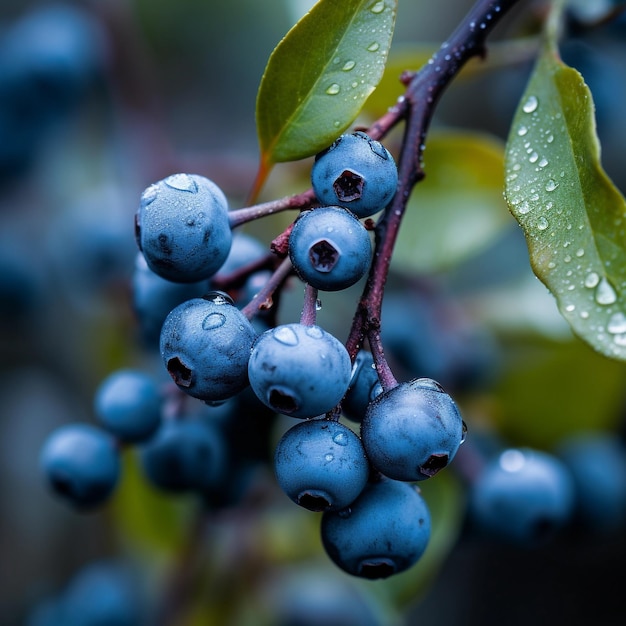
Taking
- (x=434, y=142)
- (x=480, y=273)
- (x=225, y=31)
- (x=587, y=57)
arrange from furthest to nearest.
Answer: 1. (x=225, y=31)
2. (x=480, y=273)
3. (x=587, y=57)
4. (x=434, y=142)

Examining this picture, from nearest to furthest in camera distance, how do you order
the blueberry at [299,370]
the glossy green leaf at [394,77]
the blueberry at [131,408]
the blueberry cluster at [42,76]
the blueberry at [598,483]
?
the blueberry at [299,370], the blueberry at [131,408], the glossy green leaf at [394,77], the blueberry at [598,483], the blueberry cluster at [42,76]

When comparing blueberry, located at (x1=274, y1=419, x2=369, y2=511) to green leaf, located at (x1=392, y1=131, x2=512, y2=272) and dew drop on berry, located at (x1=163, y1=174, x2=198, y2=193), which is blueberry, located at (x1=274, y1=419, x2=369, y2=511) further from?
green leaf, located at (x1=392, y1=131, x2=512, y2=272)

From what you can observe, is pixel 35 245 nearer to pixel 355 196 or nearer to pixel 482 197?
pixel 482 197

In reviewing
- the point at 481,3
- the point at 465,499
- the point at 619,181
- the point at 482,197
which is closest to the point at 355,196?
the point at 481,3

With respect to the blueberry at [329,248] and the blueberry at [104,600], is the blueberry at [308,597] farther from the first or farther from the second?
the blueberry at [329,248]

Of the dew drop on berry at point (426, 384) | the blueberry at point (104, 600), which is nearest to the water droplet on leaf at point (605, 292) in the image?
the dew drop on berry at point (426, 384)

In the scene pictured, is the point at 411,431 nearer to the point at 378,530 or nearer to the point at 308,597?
the point at 378,530

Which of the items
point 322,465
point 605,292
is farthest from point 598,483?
point 322,465
